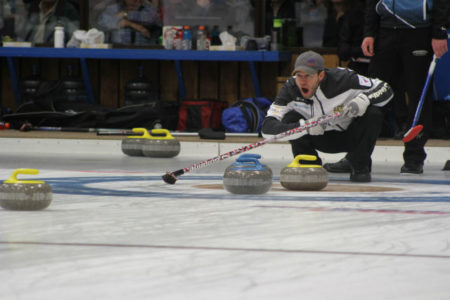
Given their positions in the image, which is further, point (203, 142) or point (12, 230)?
point (203, 142)

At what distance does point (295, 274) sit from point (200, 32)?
601 cm

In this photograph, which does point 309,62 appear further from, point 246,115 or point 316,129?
point 246,115

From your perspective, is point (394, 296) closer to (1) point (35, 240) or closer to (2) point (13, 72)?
(1) point (35, 240)

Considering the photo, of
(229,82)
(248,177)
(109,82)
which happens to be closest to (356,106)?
(248,177)

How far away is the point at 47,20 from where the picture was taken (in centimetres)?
817

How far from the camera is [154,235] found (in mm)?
2400

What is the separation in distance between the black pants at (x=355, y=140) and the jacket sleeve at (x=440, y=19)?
2.25 ft

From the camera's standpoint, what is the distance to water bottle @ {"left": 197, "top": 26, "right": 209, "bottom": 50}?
7.54 meters

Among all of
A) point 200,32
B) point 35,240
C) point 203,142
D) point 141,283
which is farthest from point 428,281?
point 200,32

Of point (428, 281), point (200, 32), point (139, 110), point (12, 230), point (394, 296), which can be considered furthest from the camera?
point (200, 32)

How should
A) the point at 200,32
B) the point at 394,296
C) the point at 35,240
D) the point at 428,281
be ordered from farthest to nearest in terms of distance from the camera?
1. the point at 200,32
2. the point at 35,240
3. the point at 428,281
4. the point at 394,296

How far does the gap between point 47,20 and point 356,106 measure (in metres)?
4.76

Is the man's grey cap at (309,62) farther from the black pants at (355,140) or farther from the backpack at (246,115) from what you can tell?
the backpack at (246,115)

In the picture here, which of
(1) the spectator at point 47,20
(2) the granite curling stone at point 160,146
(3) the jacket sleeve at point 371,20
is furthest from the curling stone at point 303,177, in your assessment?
(1) the spectator at point 47,20
